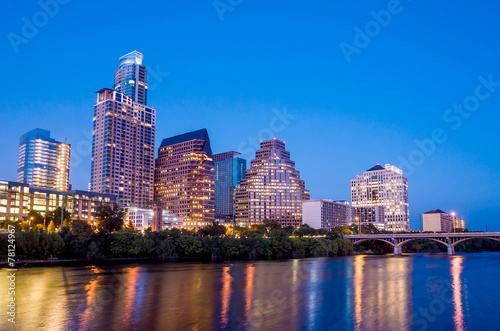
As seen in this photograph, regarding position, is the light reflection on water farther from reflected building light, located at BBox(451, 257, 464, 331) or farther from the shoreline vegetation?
the shoreline vegetation

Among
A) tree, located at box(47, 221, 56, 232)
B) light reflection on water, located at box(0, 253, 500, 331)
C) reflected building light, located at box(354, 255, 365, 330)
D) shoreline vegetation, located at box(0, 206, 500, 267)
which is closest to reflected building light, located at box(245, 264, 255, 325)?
light reflection on water, located at box(0, 253, 500, 331)

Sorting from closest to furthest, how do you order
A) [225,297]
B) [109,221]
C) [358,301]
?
[358,301]
[225,297]
[109,221]

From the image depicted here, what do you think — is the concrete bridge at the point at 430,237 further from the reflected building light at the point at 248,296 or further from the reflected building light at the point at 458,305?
the reflected building light at the point at 248,296

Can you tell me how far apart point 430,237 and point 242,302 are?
417ft

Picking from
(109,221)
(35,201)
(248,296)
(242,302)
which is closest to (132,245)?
(109,221)

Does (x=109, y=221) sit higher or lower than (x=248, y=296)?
higher

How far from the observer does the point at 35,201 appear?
172 meters

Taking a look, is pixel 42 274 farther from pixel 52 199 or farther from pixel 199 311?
pixel 52 199

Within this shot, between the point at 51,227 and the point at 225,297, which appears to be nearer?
the point at 225,297

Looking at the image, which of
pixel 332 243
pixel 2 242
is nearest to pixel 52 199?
pixel 2 242

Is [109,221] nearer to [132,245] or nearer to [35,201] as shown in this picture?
[132,245]

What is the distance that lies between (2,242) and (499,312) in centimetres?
8251

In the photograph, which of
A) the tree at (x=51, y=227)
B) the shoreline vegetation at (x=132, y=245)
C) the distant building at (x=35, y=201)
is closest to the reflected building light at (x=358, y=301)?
the shoreline vegetation at (x=132, y=245)

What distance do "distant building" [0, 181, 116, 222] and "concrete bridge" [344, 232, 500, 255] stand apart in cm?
11290
